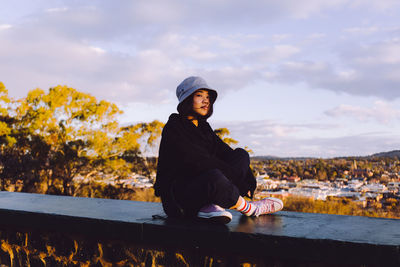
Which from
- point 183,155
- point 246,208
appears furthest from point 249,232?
point 183,155

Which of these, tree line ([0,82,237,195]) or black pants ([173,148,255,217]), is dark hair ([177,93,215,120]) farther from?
tree line ([0,82,237,195])

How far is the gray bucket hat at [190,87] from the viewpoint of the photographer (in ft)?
8.19

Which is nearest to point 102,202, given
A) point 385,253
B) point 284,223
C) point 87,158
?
point 284,223

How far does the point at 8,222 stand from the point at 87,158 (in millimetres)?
14625

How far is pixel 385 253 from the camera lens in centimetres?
165

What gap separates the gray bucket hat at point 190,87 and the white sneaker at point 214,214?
29.7 inches

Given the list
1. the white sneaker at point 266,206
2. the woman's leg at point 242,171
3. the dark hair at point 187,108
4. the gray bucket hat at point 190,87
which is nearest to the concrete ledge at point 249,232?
the white sneaker at point 266,206

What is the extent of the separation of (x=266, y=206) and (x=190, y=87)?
98cm

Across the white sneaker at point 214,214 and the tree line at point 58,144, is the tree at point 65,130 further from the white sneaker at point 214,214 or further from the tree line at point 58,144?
the white sneaker at point 214,214

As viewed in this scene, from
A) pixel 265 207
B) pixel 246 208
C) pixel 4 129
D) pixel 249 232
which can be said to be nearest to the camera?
pixel 249 232

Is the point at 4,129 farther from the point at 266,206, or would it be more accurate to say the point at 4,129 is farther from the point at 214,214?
the point at 214,214

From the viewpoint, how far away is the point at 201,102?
8.42 feet

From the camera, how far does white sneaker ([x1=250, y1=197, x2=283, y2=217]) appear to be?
2551mm

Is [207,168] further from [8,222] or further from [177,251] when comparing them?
[8,222]
